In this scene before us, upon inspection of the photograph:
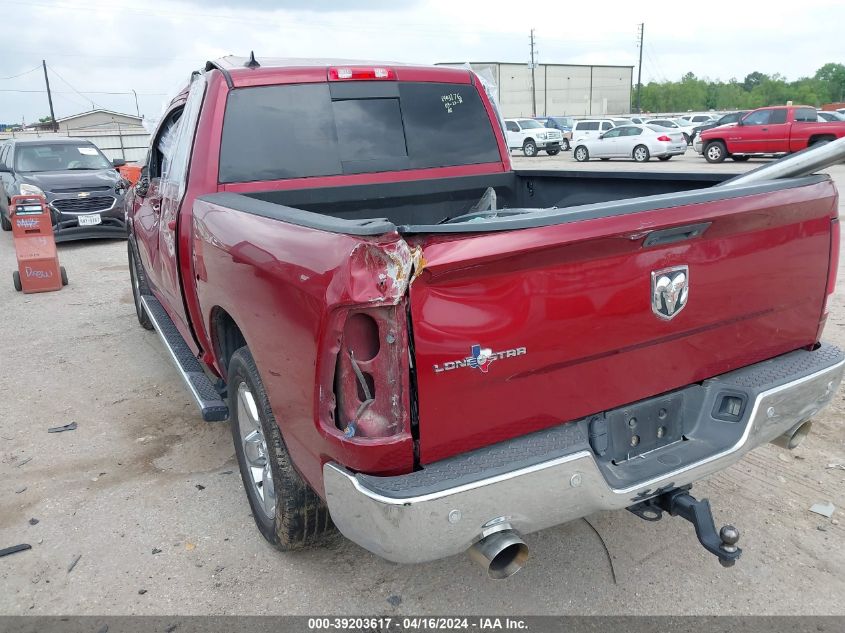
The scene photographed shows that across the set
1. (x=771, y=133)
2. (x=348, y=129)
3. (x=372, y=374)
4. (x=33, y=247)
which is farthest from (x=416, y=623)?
(x=771, y=133)

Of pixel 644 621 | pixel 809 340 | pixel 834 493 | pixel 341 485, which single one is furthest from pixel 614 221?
pixel 834 493

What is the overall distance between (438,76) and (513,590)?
2.95 m

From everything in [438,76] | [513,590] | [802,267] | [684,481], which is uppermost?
[438,76]

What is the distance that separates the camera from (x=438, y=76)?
4.23m

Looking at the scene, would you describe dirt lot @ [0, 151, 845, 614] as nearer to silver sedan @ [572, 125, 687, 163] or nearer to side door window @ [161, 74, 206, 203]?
side door window @ [161, 74, 206, 203]

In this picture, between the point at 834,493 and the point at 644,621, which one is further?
the point at 834,493

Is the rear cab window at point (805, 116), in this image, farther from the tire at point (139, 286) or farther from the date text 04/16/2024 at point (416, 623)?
the date text 04/16/2024 at point (416, 623)

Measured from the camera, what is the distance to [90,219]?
1145 centimetres

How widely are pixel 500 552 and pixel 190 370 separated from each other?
2.45 meters

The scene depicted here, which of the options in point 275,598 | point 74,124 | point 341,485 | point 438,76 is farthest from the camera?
point 74,124

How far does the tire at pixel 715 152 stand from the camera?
22.8m

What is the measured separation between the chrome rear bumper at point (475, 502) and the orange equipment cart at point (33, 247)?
7.67 metres

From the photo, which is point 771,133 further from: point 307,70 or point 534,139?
point 307,70

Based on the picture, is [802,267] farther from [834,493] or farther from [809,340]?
[834,493]
